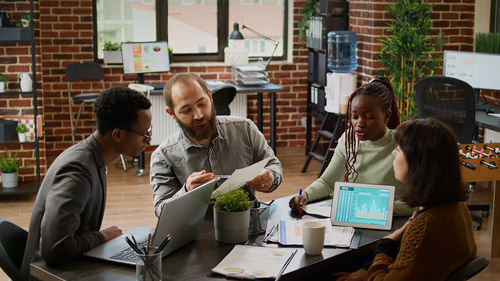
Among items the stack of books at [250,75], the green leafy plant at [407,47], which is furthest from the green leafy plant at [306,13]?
the green leafy plant at [407,47]

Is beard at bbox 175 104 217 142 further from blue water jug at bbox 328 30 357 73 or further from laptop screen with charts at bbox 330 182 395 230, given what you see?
blue water jug at bbox 328 30 357 73

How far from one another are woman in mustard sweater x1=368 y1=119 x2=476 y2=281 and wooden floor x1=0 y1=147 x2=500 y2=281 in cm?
206

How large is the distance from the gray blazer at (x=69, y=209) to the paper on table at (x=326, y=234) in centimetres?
65

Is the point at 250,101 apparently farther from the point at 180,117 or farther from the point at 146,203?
the point at 180,117

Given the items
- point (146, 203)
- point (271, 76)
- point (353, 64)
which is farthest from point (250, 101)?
point (146, 203)

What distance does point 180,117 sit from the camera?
2.67 m

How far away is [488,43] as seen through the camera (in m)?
5.80

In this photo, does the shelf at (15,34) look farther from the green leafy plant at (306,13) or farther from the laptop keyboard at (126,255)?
the laptop keyboard at (126,255)

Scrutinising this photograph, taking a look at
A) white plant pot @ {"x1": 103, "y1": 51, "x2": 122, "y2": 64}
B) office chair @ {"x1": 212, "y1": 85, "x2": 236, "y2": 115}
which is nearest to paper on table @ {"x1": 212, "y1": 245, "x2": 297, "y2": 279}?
office chair @ {"x1": 212, "y1": 85, "x2": 236, "y2": 115}

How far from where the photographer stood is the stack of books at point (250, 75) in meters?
→ 6.35

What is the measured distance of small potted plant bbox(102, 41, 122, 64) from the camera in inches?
258

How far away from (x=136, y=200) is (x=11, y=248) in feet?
10.0

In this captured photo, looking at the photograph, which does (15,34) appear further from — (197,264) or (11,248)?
(197,264)

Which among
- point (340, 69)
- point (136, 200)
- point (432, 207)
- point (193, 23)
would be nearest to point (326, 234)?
point (432, 207)
